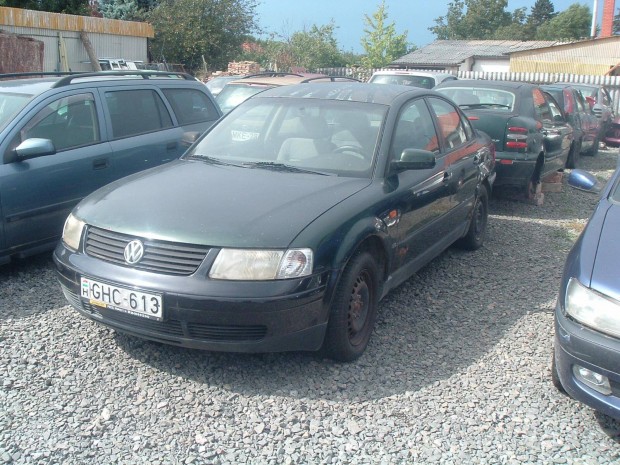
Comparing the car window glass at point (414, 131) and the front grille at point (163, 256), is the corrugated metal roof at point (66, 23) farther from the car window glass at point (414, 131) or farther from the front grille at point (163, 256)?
the front grille at point (163, 256)

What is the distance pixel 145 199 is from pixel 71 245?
1.67 feet

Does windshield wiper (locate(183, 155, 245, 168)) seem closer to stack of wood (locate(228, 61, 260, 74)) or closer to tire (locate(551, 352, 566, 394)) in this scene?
tire (locate(551, 352, 566, 394))

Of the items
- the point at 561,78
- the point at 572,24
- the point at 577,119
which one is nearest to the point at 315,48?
the point at 561,78

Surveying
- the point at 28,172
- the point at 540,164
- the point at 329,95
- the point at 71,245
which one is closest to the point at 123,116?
the point at 28,172

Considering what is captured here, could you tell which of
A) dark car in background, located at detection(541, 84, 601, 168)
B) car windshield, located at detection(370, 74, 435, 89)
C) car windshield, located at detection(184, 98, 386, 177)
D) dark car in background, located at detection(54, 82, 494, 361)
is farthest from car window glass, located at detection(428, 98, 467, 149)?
car windshield, located at detection(370, 74, 435, 89)

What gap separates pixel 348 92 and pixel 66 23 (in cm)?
1926

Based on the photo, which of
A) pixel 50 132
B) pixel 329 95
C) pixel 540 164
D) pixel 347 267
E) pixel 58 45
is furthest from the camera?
pixel 58 45

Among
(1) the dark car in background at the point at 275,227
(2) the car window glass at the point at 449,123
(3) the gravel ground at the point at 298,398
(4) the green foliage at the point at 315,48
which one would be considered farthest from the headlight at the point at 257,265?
(4) the green foliage at the point at 315,48

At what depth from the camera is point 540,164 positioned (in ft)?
29.6

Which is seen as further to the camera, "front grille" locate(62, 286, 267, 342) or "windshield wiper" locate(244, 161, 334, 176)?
"windshield wiper" locate(244, 161, 334, 176)

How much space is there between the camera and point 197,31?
108 feet

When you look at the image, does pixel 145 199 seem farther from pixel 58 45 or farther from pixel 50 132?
pixel 58 45

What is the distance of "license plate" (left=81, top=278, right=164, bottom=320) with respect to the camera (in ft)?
11.8

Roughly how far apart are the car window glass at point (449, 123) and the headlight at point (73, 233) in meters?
2.98
